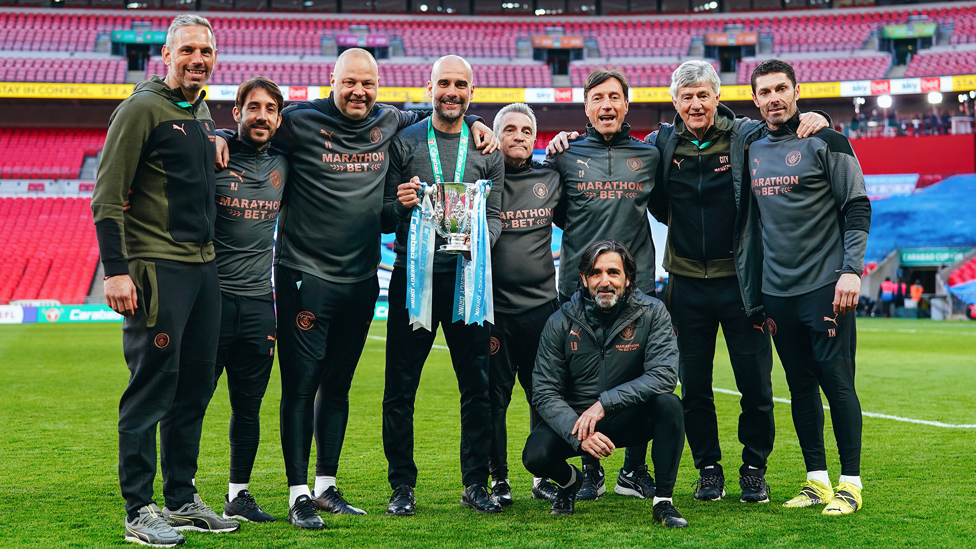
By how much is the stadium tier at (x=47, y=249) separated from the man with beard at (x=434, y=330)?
63.8 ft

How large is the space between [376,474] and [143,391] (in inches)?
68.7

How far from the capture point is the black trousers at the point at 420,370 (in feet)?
13.0

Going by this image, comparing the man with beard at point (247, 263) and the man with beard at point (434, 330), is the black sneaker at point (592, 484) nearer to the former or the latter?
the man with beard at point (434, 330)

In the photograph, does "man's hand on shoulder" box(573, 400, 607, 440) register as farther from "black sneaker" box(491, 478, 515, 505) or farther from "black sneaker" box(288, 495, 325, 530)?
"black sneaker" box(288, 495, 325, 530)

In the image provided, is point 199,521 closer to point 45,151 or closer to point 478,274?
point 478,274

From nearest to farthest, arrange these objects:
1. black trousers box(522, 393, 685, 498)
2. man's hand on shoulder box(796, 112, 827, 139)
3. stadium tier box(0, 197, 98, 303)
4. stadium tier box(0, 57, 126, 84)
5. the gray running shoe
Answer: the gray running shoe < black trousers box(522, 393, 685, 498) < man's hand on shoulder box(796, 112, 827, 139) < stadium tier box(0, 197, 98, 303) < stadium tier box(0, 57, 126, 84)

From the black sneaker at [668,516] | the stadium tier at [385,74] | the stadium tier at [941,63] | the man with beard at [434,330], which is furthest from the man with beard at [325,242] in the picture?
the stadium tier at [941,63]

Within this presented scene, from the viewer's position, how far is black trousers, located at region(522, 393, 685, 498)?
3.68 m

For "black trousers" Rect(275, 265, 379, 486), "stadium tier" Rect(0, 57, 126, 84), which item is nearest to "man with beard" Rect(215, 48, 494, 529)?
"black trousers" Rect(275, 265, 379, 486)

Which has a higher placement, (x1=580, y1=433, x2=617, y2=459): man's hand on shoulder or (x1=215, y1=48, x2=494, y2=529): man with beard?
(x1=215, y1=48, x2=494, y2=529): man with beard

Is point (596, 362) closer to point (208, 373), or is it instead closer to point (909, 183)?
point (208, 373)

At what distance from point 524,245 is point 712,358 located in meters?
1.17

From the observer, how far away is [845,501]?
12.5 ft

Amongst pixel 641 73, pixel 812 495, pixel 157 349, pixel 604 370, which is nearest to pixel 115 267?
pixel 157 349
